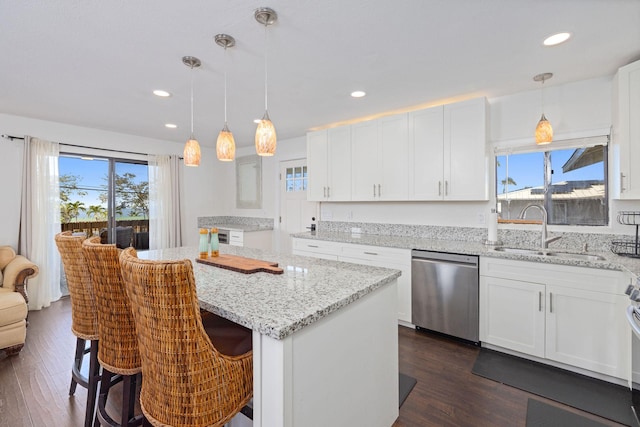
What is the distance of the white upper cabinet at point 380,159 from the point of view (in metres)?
3.41

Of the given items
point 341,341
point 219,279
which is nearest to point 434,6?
point 341,341

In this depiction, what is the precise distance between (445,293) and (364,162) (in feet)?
5.86

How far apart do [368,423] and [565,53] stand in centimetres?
280

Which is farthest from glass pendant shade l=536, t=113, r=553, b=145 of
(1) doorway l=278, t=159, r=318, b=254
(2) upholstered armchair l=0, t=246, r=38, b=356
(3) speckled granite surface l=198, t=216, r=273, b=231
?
(2) upholstered armchair l=0, t=246, r=38, b=356

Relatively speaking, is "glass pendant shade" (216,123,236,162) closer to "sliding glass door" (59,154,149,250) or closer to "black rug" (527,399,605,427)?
"black rug" (527,399,605,427)

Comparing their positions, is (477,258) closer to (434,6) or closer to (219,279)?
(434,6)

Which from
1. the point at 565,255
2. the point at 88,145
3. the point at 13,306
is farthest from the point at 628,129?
the point at 88,145

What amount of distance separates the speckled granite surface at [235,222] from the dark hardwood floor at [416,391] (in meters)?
2.94

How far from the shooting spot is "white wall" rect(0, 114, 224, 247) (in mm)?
3637

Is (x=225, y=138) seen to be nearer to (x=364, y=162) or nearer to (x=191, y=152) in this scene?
(x=191, y=152)

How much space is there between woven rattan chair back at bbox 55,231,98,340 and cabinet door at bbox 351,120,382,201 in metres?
2.82

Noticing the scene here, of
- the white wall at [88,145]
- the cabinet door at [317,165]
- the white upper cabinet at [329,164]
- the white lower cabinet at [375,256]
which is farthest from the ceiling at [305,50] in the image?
the white lower cabinet at [375,256]

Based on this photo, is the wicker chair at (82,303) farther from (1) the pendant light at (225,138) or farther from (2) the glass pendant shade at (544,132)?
(2) the glass pendant shade at (544,132)

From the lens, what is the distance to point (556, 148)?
9.32 feet
